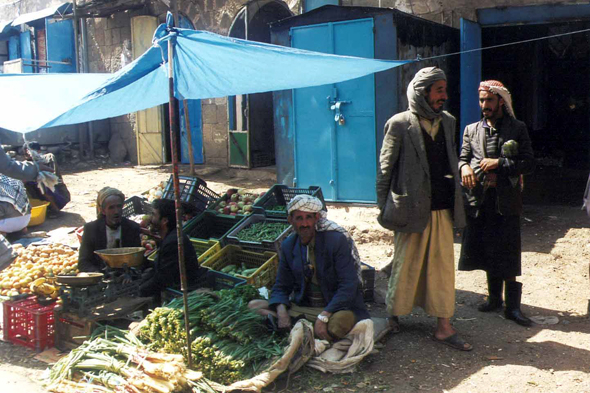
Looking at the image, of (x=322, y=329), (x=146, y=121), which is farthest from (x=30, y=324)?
(x=146, y=121)

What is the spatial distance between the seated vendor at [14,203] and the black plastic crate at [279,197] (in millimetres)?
2450

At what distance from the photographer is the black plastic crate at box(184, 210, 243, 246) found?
6.17m

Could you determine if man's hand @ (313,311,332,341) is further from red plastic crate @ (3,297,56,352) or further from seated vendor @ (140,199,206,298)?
red plastic crate @ (3,297,56,352)

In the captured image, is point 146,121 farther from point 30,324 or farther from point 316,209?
point 316,209

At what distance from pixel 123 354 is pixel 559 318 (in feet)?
10.8

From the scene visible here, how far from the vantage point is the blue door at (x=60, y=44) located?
15250 mm

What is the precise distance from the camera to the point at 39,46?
16.6 m

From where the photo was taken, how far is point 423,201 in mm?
4164

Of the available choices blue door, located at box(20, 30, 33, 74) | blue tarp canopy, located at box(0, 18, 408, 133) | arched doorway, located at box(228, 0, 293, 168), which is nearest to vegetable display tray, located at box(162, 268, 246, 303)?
blue tarp canopy, located at box(0, 18, 408, 133)

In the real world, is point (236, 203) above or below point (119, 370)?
above

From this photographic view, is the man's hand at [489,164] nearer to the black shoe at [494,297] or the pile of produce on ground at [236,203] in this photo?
the black shoe at [494,297]

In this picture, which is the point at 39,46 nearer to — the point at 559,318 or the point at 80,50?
the point at 80,50

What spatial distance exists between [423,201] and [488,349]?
3.75 ft

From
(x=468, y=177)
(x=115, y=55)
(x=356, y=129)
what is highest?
(x=115, y=55)
